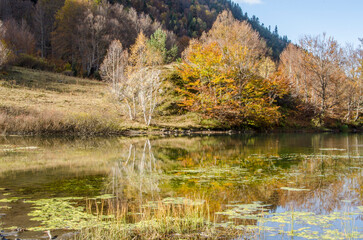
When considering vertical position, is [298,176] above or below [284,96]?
below

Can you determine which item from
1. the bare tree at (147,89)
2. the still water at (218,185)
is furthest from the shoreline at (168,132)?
the still water at (218,185)

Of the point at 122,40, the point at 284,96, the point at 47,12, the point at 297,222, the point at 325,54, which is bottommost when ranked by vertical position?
the point at 297,222

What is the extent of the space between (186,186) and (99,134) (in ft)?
73.2

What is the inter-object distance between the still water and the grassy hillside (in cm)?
1077

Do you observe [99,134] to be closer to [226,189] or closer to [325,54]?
[226,189]

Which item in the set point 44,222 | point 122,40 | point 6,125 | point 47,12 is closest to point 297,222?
point 44,222

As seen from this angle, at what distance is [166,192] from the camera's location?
955cm

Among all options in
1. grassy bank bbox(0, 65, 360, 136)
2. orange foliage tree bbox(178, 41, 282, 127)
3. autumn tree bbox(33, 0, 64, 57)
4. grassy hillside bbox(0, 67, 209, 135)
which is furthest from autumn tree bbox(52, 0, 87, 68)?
orange foliage tree bbox(178, 41, 282, 127)

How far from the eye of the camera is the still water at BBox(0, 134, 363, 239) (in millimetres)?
6734

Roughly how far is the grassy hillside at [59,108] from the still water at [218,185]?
10772 mm

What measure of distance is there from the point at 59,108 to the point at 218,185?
1012 inches

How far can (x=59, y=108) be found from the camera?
32656mm

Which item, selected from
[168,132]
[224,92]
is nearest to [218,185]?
[168,132]

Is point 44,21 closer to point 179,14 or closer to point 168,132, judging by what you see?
point 168,132
